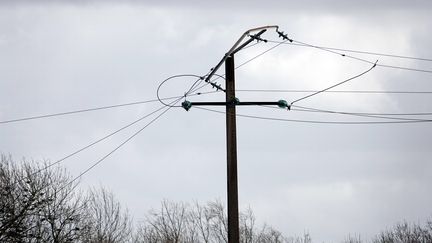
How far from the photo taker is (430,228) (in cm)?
6438

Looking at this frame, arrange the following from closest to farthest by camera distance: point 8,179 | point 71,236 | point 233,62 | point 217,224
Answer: point 233,62 < point 8,179 < point 71,236 < point 217,224

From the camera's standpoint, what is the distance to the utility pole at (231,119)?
48.5 ft

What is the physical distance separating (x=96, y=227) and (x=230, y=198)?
30778 mm

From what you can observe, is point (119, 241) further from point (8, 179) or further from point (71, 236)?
point (8, 179)

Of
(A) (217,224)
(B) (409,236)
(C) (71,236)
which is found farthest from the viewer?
(B) (409,236)

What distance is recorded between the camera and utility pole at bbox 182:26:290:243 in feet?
48.5

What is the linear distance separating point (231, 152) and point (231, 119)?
0.76 metres

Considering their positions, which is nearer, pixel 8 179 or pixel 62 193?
pixel 8 179

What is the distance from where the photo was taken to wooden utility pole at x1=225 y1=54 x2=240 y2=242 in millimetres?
14766

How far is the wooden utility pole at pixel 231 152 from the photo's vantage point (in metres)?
14.8

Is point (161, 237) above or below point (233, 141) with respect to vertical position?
above

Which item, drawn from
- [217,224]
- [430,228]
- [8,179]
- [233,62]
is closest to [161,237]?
[217,224]

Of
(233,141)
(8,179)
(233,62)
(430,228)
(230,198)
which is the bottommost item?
(230,198)

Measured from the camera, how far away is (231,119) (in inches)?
606
